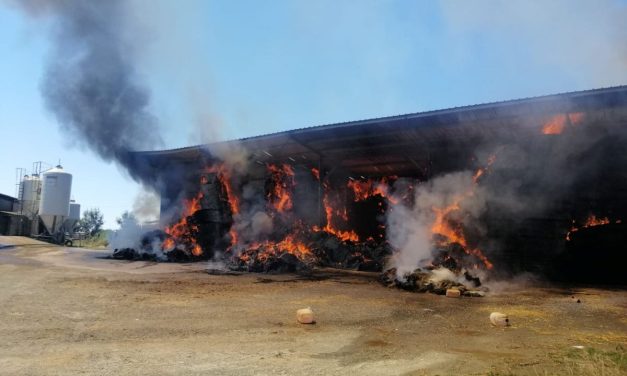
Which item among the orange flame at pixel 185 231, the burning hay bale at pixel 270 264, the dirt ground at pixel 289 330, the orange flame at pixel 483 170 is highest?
the orange flame at pixel 483 170

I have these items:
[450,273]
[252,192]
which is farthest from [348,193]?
[450,273]

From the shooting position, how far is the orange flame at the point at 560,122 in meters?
12.2

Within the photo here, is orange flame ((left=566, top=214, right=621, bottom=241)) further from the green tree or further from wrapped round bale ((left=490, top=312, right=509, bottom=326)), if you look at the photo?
the green tree

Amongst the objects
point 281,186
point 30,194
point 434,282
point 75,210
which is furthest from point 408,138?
point 75,210

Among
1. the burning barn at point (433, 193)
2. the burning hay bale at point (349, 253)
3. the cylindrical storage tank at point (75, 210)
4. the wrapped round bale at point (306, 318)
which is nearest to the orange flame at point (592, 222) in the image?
the burning barn at point (433, 193)

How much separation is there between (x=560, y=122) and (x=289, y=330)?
36.0ft

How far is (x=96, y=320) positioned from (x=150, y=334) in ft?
4.10

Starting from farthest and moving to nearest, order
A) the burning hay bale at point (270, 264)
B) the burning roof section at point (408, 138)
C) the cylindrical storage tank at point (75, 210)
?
the cylindrical storage tank at point (75, 210) → the burning hay bale at point (270, 264) → the burning roof section at point (408, 138)

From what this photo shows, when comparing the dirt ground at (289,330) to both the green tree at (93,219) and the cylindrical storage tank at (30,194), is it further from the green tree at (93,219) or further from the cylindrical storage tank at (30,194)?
the green tree at (93,219)

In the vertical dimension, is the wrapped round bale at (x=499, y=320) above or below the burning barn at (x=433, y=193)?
below

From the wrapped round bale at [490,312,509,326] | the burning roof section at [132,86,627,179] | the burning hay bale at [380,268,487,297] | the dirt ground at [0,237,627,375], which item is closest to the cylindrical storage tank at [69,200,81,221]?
the burning roof section at [132,86,627,179]

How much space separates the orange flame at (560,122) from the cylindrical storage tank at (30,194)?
35.2 metres

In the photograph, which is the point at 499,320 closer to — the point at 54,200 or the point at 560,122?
the point at 560,122

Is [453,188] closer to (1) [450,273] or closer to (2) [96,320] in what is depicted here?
(1) [450,273]
